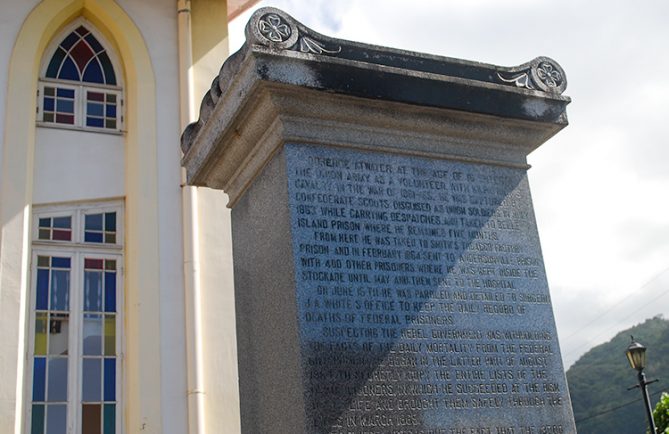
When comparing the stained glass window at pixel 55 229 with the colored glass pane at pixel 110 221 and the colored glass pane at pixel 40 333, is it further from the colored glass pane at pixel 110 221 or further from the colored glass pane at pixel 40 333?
the colored glass pane at pixel 40 333

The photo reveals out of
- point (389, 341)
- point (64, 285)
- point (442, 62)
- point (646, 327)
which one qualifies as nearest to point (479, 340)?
point (389, 341)

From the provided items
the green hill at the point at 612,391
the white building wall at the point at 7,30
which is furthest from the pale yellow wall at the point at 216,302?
the green hill at the point at 612,391

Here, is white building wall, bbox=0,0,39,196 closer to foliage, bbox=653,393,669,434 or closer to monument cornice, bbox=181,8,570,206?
monument cornice, bbox=181,8,570,206

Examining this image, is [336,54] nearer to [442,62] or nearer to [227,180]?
[442,62]

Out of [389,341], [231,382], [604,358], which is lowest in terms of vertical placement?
[389,341]

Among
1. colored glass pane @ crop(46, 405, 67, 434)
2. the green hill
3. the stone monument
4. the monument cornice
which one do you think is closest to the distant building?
colored glass pane @ crop(46, 405, 67, 434)

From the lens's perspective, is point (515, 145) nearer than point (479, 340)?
No

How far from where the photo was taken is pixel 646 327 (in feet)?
144

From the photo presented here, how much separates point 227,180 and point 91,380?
642 cm

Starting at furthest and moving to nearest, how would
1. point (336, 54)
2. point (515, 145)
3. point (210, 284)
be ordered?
point (210, 284), point (515, 145), point (336, 54)

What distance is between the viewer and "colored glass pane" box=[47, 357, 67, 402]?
10.2m

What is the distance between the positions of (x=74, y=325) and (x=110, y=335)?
48 centimetres

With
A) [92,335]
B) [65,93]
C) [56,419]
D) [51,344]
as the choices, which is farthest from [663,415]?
[65,93]

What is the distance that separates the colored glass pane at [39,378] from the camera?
10.1 metres
